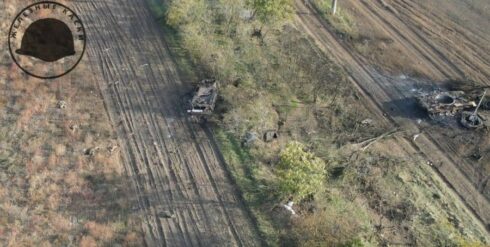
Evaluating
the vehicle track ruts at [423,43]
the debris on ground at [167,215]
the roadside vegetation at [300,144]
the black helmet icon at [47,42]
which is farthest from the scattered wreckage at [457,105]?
the black helmet icon at [47,42]

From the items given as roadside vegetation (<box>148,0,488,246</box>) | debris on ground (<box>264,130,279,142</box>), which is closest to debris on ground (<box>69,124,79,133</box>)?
roadside vegetation (<box>148,0,488,246</box>)

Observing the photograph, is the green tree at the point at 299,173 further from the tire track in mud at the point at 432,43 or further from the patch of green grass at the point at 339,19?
the patch of green grass at the point at 339,19

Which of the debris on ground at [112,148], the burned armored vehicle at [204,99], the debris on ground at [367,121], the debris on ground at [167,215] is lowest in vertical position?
the debris on ground at [167,215]

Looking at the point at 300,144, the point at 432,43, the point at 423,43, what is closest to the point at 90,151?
the point at 300,144

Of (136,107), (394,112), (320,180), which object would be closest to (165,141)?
(136,107)

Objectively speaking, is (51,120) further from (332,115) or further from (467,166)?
(467,166)

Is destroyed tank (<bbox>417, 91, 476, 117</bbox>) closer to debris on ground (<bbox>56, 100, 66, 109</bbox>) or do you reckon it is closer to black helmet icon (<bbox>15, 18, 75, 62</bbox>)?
debris on ground (<bbox>56, 100, 66, 109</bbox>)

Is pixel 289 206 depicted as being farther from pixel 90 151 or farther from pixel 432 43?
pixel 432 43
